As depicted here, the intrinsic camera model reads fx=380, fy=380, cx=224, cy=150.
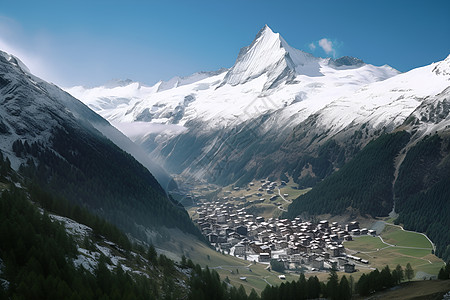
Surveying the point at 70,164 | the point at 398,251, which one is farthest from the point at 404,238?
the point at 70,164

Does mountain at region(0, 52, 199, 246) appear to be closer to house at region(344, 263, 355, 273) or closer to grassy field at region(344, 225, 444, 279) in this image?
house at region(344, 263, 355, 273)

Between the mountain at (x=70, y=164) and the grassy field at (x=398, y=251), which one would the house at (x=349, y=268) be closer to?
the grassy field at (x=398, y=251)

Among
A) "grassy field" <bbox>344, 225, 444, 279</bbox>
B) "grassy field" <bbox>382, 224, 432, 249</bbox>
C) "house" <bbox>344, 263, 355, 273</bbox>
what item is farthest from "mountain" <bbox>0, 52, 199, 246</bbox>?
"grassy field" <bbox>382, 224, 432, 249</bbox>

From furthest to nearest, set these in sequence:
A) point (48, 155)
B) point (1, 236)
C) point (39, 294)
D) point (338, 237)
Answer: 1. point (338, 237)
2. point (48, 155)
3. point (1, 236)
4. point (39, 294)

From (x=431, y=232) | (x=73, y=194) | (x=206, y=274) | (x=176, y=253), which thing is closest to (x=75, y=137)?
(x=73, y=194)

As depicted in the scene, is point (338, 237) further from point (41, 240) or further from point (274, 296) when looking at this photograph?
point (41, 240)

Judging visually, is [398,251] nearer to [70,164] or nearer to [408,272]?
[408,272]
